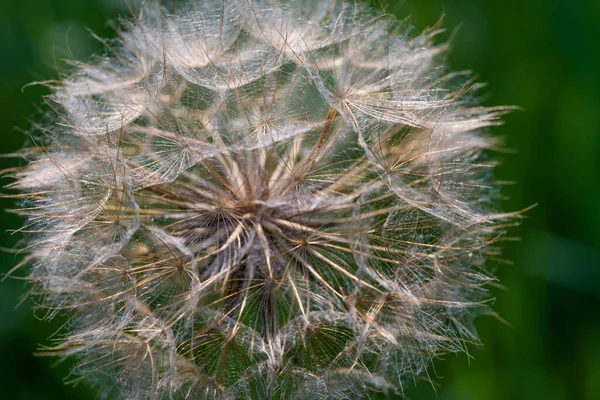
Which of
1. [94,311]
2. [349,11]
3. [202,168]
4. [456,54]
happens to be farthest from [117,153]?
[456,54]

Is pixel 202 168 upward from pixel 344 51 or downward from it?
downward

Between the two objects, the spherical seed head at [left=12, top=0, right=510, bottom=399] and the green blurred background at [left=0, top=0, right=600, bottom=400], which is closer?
the spherical seed head at [left=12, top=0, right=510, bottom=399]

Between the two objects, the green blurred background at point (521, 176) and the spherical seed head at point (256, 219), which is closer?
the spherical seed head at point (256, 219)

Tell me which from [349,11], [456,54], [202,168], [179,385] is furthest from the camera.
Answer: [456,54]

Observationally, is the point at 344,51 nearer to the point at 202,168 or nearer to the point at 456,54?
the point at 202,168
